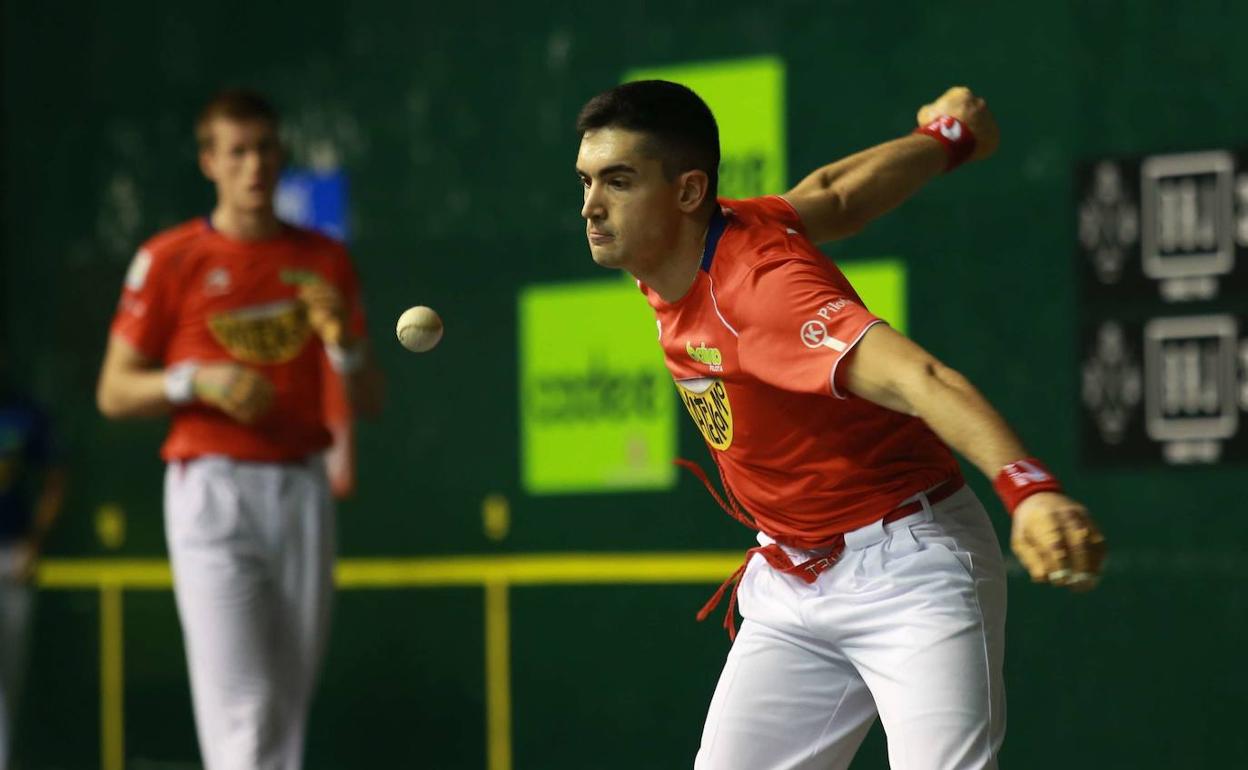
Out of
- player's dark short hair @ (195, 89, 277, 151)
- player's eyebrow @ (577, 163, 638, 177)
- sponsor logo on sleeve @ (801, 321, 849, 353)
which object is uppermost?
player's dark short hair @ (195, 89, 277, 151)

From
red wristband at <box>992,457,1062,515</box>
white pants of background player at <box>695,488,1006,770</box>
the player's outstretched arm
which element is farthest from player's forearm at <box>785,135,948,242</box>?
red wristband at <box>992,457,1062,515</box>

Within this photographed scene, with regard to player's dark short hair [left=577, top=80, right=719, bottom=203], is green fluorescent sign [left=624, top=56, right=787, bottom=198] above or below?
above

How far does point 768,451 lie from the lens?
2914mm

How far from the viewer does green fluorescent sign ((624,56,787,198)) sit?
521 cm

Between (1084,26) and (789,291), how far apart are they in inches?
95.5

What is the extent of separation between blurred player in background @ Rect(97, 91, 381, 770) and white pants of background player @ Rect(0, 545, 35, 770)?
1325 mm

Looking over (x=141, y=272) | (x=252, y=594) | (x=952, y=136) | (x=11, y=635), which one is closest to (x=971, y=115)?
(x=952, y=136)

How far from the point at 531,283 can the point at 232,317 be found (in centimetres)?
120

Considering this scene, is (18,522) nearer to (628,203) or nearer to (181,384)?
(181,384)

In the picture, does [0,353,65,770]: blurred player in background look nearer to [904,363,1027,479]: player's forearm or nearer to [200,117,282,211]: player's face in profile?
[200,117,282,211]: player's face in profile

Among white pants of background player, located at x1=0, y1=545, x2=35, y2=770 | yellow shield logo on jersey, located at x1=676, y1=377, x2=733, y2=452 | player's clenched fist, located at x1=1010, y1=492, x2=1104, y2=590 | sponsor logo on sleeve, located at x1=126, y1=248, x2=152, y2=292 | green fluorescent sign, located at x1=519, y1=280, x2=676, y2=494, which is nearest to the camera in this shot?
player's clenched fist, located at x1=1010, y1=492, x2=1104, y2=590

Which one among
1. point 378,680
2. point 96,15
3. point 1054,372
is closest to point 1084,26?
point 1054,372

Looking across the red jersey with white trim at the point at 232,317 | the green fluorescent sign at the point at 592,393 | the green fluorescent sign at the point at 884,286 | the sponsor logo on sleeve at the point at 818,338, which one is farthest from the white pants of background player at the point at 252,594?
the sponsor logo on sleeve at the point at 818,338

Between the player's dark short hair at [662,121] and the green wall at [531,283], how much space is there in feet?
6.62
